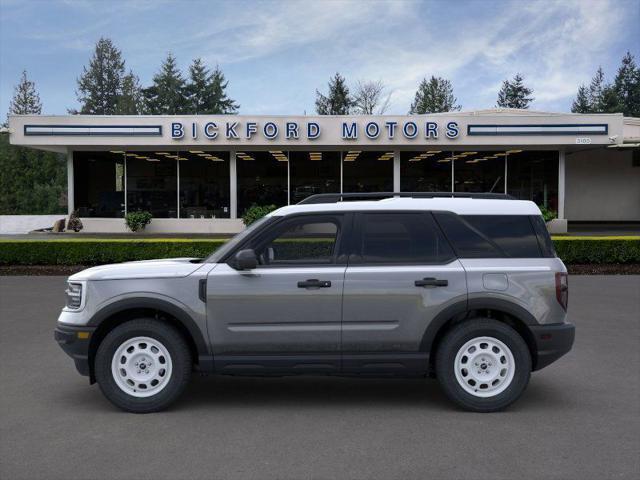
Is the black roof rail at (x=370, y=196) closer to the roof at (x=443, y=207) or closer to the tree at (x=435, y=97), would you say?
the roof at (x=443, y=207)

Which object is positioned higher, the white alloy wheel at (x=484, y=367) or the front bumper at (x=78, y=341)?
the front bumper at (x=78, y=341)

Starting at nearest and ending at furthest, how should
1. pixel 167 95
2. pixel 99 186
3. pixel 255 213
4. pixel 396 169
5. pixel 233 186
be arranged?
1. pixel 255 213
2. pixel 396 169
3. pixel 233 186
4. pixel 99 186
5. pixel 167 95

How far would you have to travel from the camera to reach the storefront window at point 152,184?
94.0 feet

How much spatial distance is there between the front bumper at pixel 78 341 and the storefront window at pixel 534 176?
83.5 feet

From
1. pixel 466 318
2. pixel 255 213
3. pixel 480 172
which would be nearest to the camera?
pixel 466 318

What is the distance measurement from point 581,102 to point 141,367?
8574 cm

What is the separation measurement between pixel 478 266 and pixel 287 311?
1652 mm

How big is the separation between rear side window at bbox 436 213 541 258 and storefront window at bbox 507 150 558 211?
78.6ft

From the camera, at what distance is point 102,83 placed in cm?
8188

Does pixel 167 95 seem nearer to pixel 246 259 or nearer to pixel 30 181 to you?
pixel 30 181

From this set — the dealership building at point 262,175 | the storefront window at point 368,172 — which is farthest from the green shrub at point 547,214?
the storefront window at point 368,172

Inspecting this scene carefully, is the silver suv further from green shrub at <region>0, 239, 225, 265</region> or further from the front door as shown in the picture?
green shrub at <region>0, 239, 225, 265</region>

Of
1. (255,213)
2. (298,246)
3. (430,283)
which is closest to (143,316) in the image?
(298,246)

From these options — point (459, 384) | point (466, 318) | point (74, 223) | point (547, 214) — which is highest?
point (547, 214)
